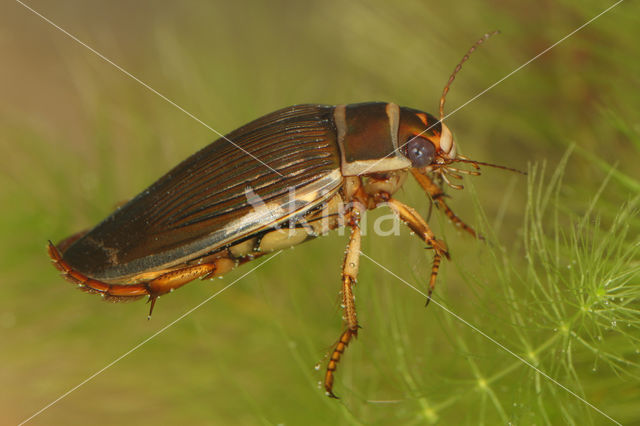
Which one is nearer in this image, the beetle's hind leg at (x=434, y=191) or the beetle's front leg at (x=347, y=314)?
the beetle's front leg at (x=347, y=314)

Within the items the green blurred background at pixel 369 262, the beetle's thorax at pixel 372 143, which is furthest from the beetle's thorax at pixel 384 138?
the green blurred background at pixel 369 262

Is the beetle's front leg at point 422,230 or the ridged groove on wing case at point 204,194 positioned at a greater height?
the ridged groove on wing case at point 204,194

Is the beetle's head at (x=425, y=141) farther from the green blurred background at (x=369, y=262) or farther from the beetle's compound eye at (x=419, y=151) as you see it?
the green blurred background at (x=369, y=262)

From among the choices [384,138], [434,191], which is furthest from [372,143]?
[434,191]

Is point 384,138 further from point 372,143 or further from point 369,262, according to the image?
point 369,262

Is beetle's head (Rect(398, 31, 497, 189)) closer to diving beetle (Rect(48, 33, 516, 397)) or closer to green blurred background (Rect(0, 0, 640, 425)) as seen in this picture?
diving beetle (Rect(48, 33, 516, 397))

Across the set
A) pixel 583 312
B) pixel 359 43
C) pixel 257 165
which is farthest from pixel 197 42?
pixel 583 312
